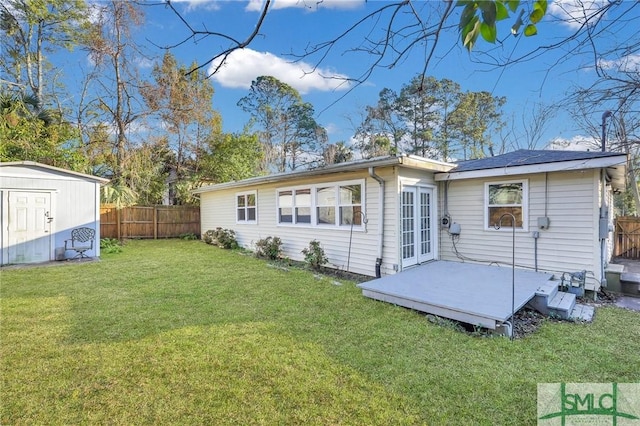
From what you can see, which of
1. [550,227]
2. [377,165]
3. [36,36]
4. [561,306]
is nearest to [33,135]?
[36,36]

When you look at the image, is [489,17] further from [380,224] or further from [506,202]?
[506,202]

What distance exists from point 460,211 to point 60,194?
10.6 metres

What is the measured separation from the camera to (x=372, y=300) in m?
4.85

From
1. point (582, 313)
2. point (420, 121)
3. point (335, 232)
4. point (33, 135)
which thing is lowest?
point (582, 313)

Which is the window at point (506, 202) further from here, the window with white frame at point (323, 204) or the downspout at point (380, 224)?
the window with white frame at point (323, 204)

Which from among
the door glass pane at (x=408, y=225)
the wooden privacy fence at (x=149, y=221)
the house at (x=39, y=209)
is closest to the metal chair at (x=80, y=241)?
the house at (x=39, y=209)

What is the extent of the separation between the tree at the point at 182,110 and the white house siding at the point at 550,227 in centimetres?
1473

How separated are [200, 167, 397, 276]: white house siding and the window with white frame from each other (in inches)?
5.7

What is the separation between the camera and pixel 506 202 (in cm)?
636

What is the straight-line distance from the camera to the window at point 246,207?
10.4 metres

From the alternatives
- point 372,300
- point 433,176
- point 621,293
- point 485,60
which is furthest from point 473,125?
point 485,60

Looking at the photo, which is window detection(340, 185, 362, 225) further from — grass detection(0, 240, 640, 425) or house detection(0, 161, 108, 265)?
house detection(0, 161, 108, 265)

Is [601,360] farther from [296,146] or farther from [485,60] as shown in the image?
[296,146]

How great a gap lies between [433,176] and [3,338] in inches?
303
